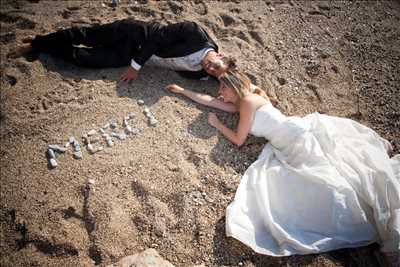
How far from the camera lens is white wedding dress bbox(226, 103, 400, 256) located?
2857 millimetres

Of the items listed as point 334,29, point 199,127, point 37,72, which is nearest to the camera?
point 199,127

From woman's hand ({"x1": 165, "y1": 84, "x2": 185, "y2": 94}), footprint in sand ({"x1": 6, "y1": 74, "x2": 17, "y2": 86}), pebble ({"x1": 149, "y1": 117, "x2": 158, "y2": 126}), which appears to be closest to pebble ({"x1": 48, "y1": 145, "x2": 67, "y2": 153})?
pebble ({"x1": 149, "y1": 117, "x2": 158, "y2": 126})

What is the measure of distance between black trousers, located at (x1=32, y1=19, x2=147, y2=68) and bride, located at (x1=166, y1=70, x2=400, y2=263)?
2.16 meters

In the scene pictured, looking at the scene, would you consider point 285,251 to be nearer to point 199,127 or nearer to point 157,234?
point 157,234

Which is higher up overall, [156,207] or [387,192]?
[387,192]

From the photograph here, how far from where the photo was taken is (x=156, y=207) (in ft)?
10.4

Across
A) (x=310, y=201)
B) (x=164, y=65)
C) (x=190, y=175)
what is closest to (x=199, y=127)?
(x=190, y=175)

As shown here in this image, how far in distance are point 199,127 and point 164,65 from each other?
112cm

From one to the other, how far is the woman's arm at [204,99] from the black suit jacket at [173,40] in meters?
0.44

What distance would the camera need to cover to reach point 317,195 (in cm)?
293

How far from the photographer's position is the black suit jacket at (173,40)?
415 cm

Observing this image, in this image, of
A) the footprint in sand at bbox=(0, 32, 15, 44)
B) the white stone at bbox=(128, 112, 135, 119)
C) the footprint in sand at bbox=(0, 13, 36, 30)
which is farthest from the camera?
the footprint in sand at bbox=(0, 13, 36, 30)

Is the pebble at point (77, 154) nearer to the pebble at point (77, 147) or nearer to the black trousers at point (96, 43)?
the pebble at point (77, 147)

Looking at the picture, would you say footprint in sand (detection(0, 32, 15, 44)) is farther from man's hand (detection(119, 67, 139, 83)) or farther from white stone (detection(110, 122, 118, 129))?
white stone (detection(110, 122, 118, 129))
